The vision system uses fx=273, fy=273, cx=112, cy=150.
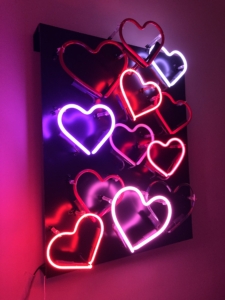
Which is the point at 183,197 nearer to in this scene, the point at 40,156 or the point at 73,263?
the point at 73,263

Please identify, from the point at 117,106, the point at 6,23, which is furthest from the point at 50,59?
the point at 117,106

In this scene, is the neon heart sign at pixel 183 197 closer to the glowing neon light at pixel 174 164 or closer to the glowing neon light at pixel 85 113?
the glowing neon light at pixel 174 164

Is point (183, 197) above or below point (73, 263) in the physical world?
above

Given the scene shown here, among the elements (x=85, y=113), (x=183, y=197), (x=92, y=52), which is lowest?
(x=183, y=197)

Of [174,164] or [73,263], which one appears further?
[174,164]

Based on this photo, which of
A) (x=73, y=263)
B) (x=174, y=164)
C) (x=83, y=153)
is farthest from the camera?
(x=174, y=164)

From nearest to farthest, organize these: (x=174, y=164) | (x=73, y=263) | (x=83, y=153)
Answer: (x=73, y=263) < (x=83, y=153) < (x=174, y=164)

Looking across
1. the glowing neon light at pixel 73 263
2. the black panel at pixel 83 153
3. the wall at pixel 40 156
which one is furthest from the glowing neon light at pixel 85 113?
the glowing neon light at pixel 73 263

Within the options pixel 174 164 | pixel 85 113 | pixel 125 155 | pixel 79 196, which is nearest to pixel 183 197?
pixel 174 164

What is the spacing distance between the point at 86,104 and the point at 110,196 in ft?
1.50

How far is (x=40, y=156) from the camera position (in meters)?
1.23

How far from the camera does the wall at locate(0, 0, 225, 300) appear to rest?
1.18m

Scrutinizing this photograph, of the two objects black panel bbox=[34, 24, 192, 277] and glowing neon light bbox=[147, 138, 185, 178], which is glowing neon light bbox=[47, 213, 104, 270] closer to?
black panel bbox=[34, 24, 192, 277]

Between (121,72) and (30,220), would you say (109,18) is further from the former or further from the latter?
(30,220)
